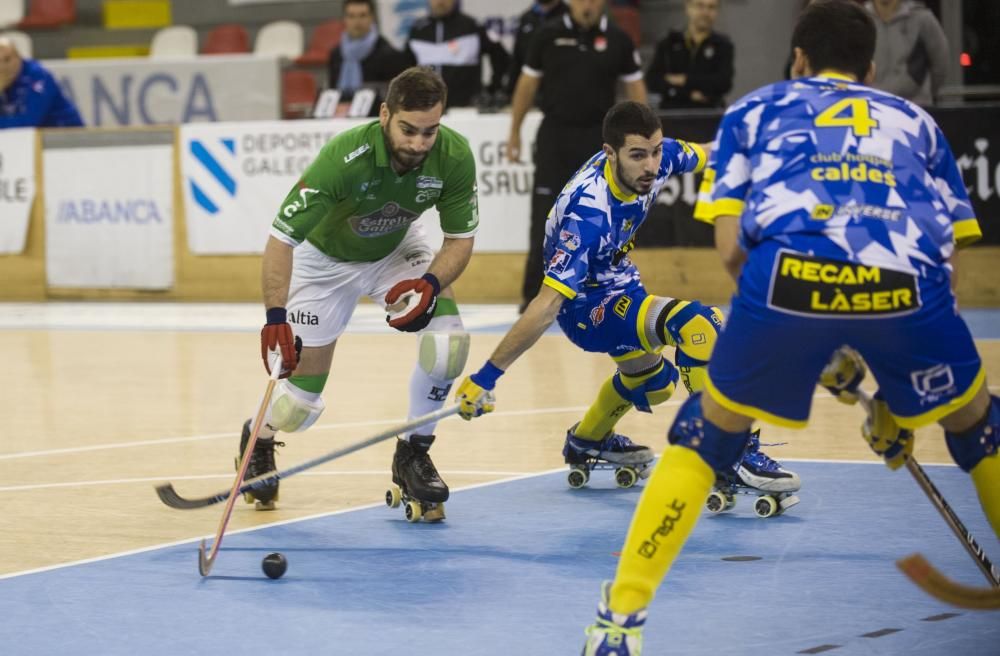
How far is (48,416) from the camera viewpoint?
29.5ft

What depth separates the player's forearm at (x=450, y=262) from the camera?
247 inches

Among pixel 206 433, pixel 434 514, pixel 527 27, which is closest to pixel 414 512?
pixel 434 514

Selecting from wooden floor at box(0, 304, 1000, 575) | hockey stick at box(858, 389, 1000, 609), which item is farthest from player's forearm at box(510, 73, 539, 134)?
hockey stick at box(858, 389, 1000, 609)

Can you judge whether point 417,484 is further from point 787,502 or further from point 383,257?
point 787,502

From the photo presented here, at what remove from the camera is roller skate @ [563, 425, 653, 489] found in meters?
6.83

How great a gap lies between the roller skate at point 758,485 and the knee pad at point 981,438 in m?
1.93

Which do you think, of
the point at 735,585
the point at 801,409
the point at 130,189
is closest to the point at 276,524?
the point at 735,585

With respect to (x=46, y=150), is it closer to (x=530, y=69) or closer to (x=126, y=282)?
(x=126, y=282)

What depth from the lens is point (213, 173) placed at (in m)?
14.8

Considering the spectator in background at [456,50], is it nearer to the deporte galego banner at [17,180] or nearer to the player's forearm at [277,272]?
the deporte galego banner at [17,180]

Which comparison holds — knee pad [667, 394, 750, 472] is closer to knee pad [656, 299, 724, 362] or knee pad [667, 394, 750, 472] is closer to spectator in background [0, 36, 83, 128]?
knee pad [656, 299, 724, 362]

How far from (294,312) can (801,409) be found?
3.06 m

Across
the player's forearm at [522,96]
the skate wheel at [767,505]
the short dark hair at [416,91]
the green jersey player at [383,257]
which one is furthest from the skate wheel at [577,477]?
the player's forearm at [522,96]

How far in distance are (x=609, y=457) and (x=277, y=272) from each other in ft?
5.59
